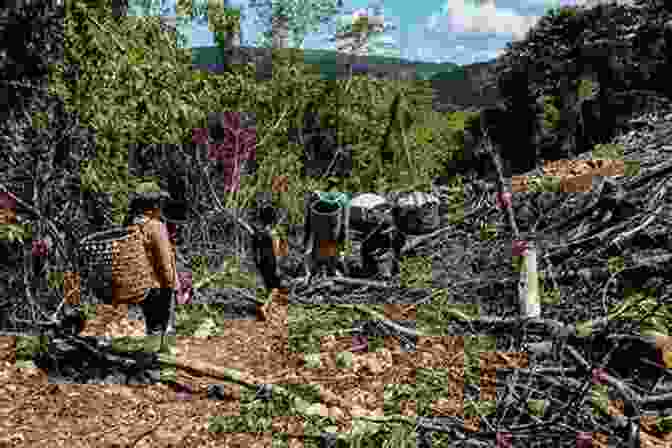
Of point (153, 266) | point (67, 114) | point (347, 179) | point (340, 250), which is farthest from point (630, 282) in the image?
point (347, 179)

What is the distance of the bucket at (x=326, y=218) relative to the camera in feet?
19.8

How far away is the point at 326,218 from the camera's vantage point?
238 inches

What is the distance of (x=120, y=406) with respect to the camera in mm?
3420

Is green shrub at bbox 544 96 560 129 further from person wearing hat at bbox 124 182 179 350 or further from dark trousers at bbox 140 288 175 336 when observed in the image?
person wearing hat at bbox 124 182 179 350

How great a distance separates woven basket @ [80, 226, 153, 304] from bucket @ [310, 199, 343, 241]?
8.89 feet

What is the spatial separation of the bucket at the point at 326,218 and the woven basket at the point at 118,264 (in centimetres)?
271

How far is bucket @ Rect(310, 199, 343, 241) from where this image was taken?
6.05 meters

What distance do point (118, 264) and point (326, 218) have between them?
2960mm

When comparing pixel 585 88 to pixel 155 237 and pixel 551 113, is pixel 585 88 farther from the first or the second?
pixel 155 237

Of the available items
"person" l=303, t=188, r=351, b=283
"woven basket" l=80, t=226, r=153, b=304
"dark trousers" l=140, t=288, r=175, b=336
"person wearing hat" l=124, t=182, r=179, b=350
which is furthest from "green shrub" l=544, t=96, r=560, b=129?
"woven basket" l=80, t=226, r=153, b=304

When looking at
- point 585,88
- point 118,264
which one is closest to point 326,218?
point 118,264

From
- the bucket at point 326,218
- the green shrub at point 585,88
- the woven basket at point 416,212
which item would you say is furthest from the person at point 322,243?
the green shrub at point 585,88

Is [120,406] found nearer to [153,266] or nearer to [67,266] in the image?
[153,266]

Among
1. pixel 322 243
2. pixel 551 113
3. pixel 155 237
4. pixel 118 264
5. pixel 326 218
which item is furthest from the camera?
pixel 551 113
